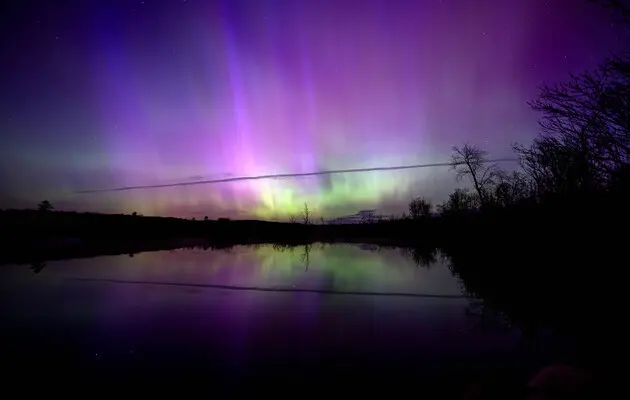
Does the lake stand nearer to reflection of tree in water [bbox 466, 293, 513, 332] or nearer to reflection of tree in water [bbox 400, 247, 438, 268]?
reflection of tree in water [bbox 466, 293, 513, 332]

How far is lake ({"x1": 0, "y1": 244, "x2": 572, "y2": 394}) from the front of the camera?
507 centimetres

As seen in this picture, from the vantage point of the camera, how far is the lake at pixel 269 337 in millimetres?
5070

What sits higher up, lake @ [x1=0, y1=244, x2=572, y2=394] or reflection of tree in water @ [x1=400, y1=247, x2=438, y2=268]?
reflection of tree in water @ [x1=400, y1=247, x2=438, y2=268]

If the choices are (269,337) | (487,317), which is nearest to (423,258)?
(487,317)

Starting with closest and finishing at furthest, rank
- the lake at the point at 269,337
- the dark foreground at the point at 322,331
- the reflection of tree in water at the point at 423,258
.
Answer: the dark foreground at the point at 322,331 < the lake at the point at 269,337 < the reflection of tree in water at the point at 423,258

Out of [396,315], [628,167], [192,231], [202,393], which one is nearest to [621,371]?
[396,315]

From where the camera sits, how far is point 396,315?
8.18 metres

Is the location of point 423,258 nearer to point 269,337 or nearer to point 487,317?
point 487,317

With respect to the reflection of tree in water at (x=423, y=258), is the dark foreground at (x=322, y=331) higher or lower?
lower

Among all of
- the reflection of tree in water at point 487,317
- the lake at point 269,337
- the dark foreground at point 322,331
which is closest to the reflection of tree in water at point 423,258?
the dark foreground at point 322,331

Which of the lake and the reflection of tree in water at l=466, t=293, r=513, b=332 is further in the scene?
the reflection of tree in water at l=466, t=293, r=513, b=332

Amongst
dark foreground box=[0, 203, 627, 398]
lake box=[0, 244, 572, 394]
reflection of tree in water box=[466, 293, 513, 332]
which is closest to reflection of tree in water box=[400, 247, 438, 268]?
dark foreground box=[0, 203, 627, 398]

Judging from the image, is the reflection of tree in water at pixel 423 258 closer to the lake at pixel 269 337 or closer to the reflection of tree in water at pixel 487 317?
the lake at pixel 269 337

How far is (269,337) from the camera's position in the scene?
6773 mm
